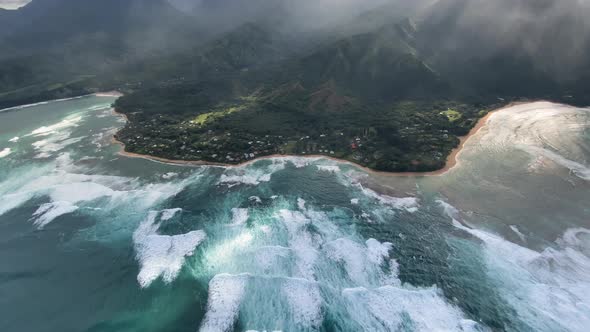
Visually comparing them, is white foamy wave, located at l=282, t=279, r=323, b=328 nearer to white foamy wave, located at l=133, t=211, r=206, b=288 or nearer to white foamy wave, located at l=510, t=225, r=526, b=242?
white foamy wave, located at l=133, t=211, r=206, b=288

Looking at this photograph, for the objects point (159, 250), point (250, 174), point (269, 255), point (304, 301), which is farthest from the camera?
point (250, 174)

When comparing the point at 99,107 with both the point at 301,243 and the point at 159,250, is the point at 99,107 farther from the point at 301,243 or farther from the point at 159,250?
the point at 301,243

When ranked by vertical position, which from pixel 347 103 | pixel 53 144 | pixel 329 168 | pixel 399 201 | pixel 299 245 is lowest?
pixel 53 144

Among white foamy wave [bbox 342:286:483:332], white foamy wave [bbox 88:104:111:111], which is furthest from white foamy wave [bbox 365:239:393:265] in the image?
white foamy wave [bbox 88:104:111:111]

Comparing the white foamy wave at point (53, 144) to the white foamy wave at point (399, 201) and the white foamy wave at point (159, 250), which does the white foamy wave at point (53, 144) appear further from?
the white foamy wave at point (399, 201)

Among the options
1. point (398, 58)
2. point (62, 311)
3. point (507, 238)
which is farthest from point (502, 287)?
point (398, 58)

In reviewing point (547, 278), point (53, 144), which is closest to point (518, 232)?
point (547, 278)
